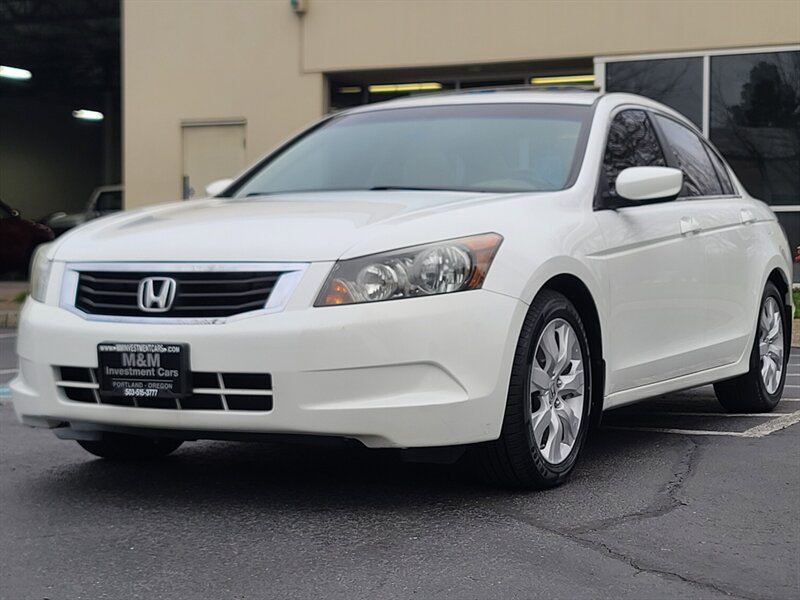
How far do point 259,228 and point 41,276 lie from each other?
0.87 meters

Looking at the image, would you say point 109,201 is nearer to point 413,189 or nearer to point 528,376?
point 413,189

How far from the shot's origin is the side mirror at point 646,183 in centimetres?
504

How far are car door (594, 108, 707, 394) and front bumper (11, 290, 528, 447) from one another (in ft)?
3.12

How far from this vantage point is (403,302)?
4.02 meters

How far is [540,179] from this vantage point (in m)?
5.08

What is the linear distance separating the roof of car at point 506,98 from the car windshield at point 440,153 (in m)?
0.05

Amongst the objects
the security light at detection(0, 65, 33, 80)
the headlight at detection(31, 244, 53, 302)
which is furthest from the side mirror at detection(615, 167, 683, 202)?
the security light at detection(0, 65, 33, 80)

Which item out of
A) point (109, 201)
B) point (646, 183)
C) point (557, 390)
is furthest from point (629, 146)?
point (109, 201)

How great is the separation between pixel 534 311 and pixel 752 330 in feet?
7.62

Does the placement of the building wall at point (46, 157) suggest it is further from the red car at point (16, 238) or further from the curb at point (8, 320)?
the curb at point (8, 320)

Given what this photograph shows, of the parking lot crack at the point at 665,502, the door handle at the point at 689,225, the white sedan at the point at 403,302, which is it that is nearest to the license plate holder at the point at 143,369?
the white sedan at the point at 403,302

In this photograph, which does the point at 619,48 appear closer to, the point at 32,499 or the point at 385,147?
the point at 385,147

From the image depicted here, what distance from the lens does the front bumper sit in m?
3.97

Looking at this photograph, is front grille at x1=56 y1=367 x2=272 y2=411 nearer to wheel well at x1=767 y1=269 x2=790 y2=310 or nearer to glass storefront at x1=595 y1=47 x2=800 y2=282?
wheel well at x1=767 y1=269 x2=790 y2=310
